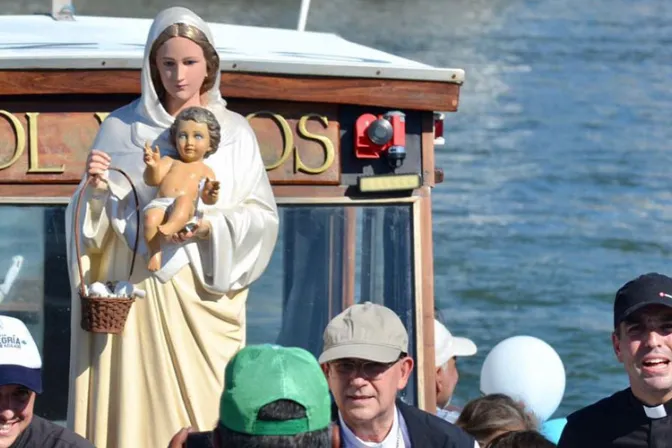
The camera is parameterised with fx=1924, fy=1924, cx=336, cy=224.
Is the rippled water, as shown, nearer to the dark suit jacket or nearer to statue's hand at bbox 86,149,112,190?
statue's hand at bbox 86,149,112,190

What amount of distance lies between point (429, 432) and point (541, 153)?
20.8m

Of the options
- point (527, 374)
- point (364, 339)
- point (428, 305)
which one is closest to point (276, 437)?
point (364, 339)

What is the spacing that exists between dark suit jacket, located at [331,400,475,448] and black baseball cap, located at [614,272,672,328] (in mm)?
569

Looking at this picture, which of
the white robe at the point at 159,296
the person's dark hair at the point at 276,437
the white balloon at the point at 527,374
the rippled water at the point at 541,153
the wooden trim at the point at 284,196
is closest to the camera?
the person's dark hair at the point at 276,437

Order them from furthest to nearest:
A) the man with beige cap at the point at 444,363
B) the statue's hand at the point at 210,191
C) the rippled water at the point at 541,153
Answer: the rippled water at the point at 541,153 < the man with beige cap at the point at 444,363 < the statue's hand at the point at 210,191

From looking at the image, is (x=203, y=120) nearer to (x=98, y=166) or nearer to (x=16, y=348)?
(x=98, y=166)

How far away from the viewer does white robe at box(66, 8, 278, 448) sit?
6531mm

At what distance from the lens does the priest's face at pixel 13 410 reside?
5.18 meters

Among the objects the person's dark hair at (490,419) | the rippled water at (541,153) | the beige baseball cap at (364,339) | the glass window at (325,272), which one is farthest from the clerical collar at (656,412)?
the rippled water at (541,153)

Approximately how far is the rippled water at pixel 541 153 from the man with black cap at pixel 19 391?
631 cm

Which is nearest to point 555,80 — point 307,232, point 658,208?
point 658,208

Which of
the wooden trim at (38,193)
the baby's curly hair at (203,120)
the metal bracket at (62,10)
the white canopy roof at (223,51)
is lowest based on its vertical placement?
the wooden trim at (38,193)

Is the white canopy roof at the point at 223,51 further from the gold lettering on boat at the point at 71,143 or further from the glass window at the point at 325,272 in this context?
the glass window at the point at 325,272

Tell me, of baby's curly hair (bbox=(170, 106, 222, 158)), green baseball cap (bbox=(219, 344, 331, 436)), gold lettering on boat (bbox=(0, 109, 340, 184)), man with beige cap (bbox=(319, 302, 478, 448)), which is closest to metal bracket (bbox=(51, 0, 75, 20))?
gold lettering on boat (bbox=(0, 109, 340, 184))
